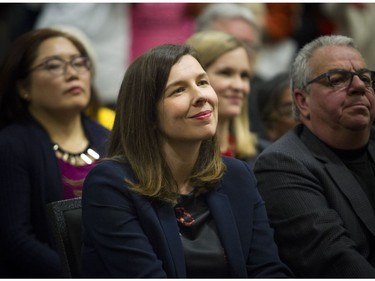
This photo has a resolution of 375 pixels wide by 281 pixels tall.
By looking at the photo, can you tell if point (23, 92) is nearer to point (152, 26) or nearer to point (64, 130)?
point (64, 130)

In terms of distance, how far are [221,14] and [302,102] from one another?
203 centimetres

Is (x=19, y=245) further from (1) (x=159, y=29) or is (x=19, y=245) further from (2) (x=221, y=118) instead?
(1) (x=159, y=29)

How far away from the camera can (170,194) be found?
2.69 m

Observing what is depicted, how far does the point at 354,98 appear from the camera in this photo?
9.86ft

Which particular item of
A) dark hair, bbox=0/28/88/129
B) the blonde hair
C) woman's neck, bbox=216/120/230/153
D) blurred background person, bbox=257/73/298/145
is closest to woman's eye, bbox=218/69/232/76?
the blonde hair

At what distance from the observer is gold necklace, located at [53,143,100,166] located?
364 cm

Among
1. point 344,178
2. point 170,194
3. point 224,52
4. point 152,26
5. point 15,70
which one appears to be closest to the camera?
point 170,194

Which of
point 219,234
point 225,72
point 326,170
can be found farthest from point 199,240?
point 225,72

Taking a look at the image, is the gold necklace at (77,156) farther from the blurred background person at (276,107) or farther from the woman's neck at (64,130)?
the blurred background person at (276,107)

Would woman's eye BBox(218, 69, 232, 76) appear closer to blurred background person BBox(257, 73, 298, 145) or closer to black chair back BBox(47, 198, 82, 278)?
blurred background person BBox(257, 73, 298, 145)

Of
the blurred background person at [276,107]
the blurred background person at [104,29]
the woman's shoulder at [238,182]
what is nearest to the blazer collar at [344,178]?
the woman's shoulder at [238,182]

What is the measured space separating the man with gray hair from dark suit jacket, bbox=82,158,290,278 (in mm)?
171

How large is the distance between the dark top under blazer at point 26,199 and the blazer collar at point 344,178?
1.14 m

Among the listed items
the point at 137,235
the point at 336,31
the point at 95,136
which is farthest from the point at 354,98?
the point at 336,31
